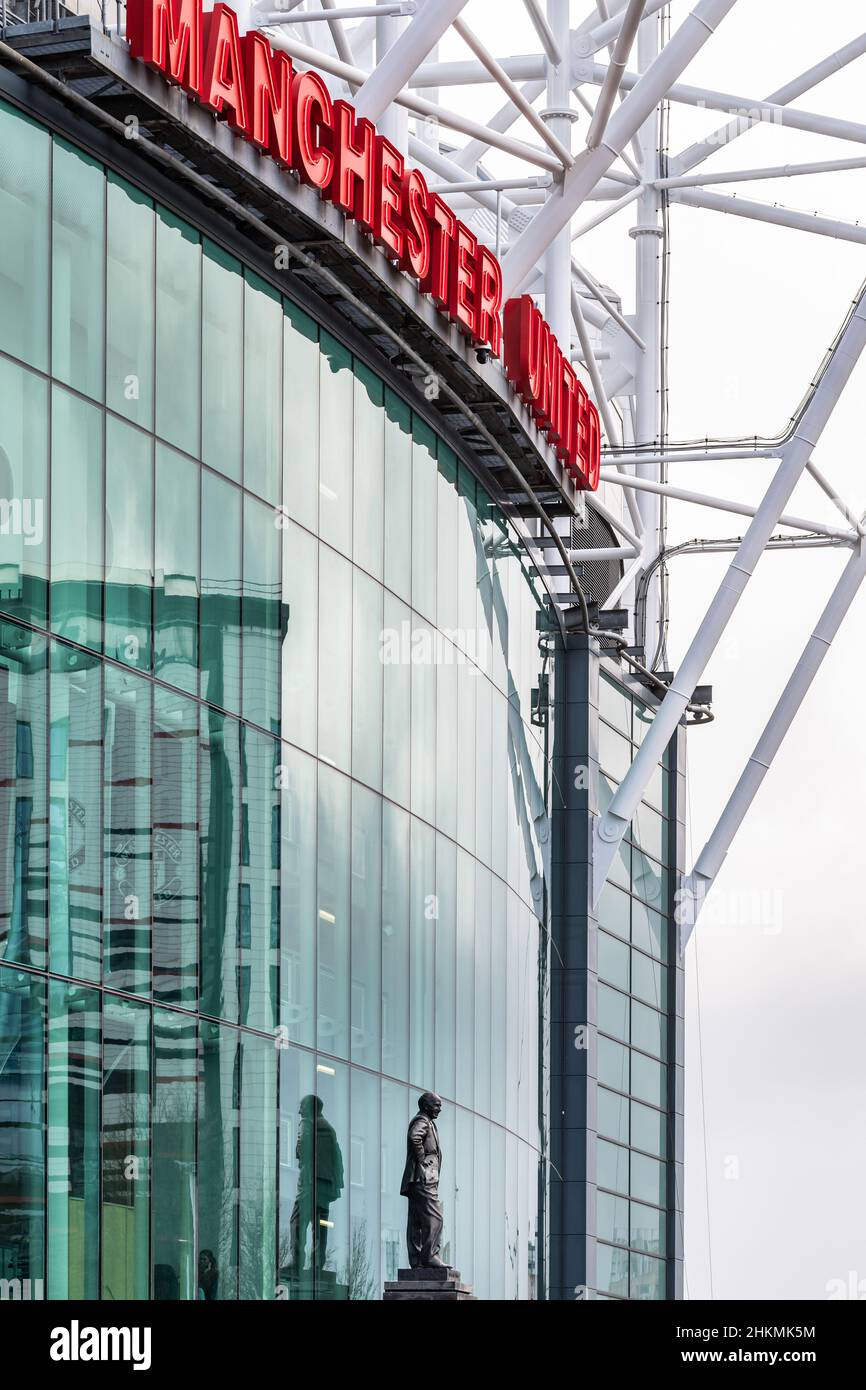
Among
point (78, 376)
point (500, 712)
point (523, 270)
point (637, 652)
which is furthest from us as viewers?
point (637, 652)

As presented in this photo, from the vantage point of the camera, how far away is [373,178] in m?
32.6

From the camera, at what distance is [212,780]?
28.1 meters

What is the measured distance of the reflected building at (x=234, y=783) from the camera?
79.6 feet

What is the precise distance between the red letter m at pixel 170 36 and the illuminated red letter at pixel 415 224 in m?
6.51

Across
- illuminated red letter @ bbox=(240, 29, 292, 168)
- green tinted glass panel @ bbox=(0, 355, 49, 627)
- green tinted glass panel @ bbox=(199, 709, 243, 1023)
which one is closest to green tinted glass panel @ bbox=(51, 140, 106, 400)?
green tinted glass panel @ bbox=(0, 355, 49, 627)

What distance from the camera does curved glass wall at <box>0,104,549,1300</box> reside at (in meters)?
24.2

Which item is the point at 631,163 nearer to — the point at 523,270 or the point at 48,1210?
the point at 523,270

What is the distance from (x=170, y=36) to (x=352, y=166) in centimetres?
533

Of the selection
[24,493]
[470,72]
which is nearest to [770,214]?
[470,72]

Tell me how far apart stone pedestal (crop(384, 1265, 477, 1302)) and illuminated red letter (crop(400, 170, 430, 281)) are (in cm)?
1355

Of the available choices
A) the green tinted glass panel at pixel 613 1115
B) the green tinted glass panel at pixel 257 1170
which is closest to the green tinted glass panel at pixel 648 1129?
the green tinted glass panel at pixel 613 1115
